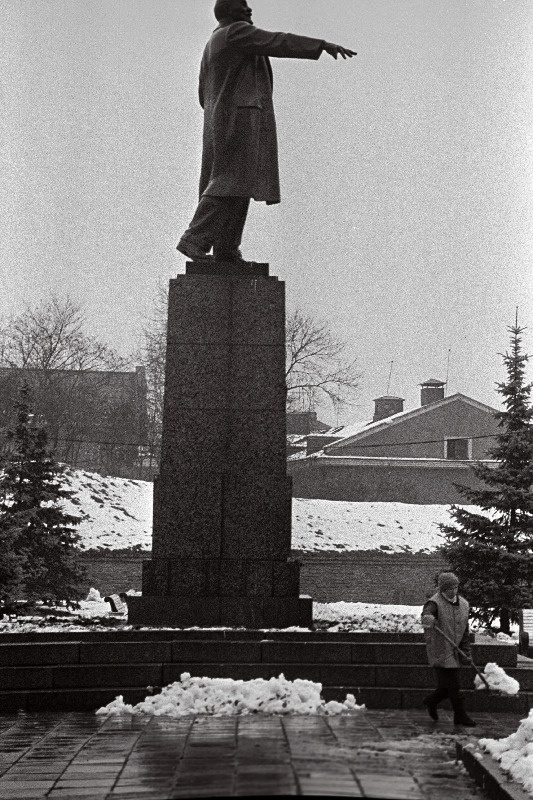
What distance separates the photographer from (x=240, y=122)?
1263 cm

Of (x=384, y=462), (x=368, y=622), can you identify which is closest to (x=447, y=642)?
(x=368, y=622)

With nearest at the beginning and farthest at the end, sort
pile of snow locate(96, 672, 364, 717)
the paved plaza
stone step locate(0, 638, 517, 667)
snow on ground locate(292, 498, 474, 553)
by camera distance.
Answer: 1. the paved plaza
2. pile of snow locate(96, 672, 364, 717)
3. stone step locate(0, 638, 517, 667)
4. snow on ground locate(292, 498, 474, 553)

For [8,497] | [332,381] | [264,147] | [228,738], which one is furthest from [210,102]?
[332,381]

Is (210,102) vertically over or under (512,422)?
over

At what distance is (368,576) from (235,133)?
17995mm

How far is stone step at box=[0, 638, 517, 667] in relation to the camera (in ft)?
32.1

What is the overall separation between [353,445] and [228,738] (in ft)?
118

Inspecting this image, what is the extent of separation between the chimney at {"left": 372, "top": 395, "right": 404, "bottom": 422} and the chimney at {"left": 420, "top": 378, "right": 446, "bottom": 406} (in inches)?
116

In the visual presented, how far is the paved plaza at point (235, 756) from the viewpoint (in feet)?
19.5

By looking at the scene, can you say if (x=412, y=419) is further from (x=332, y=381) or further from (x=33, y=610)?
(x=33, y=610)

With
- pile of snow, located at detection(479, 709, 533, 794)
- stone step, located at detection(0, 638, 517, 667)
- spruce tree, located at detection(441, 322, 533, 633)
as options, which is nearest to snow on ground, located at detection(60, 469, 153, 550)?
spruce tree, located at detection(441, 322, 533, 633)

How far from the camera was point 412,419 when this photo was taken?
44156mm

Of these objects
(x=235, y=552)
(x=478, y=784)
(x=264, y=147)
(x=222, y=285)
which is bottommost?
(x=478, y=784)

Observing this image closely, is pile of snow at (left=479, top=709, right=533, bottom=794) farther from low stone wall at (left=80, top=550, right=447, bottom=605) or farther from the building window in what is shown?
the building window
